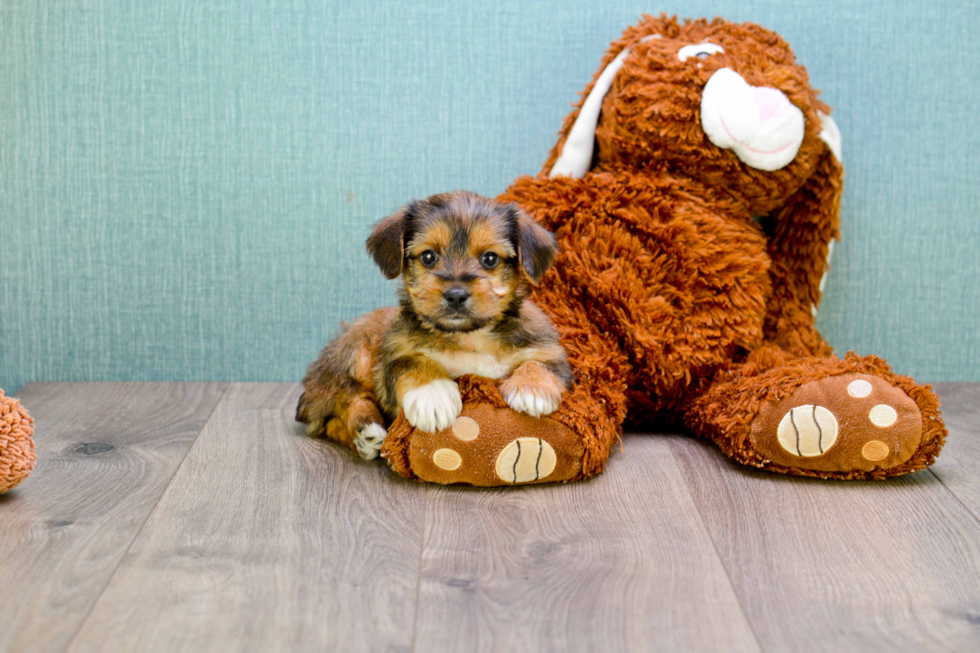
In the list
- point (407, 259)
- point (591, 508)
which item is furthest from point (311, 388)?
point (591, 508)

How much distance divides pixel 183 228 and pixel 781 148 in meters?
1.95

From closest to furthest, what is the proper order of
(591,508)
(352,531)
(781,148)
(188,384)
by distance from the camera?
(352,531), (591,508), (781,148), (188,384)

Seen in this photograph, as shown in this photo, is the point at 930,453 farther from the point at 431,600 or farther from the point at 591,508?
the point at 431,600

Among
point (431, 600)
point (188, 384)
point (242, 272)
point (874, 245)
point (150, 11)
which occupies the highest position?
point (150, 11)

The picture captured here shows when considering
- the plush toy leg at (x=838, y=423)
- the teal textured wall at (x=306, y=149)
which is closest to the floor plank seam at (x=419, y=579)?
the plush toy leg at (x=838, y=423)

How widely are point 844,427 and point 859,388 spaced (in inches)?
4.3

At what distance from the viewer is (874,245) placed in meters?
3.12

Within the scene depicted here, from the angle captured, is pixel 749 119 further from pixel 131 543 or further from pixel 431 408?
pixel 131 543

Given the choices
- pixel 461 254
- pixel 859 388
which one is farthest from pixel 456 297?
pixel 859 388

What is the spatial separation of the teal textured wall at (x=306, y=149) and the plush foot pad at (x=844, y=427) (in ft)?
3.47

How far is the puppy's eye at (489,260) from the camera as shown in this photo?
2.14m

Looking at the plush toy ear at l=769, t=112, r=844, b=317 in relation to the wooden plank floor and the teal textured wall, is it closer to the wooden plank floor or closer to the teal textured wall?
the teal textured wall

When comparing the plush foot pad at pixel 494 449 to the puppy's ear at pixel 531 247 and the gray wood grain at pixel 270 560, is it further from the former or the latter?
the puppy's ear at pixel 531 247

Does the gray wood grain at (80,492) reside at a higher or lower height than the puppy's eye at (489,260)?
lower
